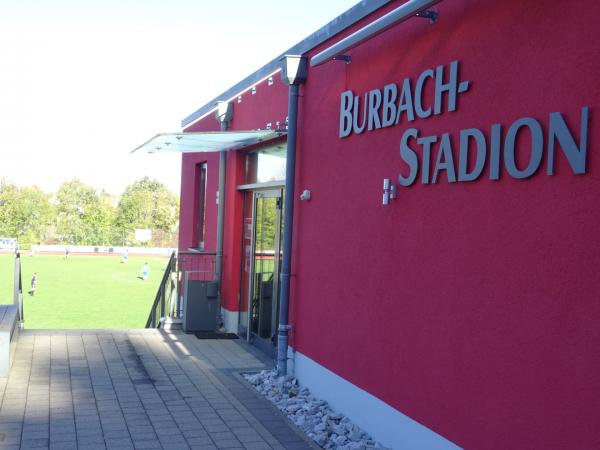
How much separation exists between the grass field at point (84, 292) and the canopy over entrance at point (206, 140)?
1201 centimetres

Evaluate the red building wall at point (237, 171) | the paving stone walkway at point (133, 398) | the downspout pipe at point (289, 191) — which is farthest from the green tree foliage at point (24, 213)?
the downspout pipe at point (289, 191)

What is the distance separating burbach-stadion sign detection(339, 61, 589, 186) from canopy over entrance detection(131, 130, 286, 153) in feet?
7.23

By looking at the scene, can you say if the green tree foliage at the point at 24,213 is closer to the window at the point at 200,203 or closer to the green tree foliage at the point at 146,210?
the green tree foliage at the point at 146,210

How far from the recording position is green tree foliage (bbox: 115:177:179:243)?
203 feet

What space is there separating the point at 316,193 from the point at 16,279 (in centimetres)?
489

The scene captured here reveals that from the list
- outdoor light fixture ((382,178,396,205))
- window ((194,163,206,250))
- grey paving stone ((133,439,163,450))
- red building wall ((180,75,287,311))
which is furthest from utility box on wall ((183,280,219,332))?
outdoor light fixture ((382,178,396,205))

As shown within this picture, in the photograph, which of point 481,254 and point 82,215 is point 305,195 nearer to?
point 481,254

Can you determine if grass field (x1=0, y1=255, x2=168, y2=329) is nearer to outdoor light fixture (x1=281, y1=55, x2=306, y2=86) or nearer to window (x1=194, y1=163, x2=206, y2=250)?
window (x1=194, y1=163, x2=206, y2=250)

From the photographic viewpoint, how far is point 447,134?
14.9ft

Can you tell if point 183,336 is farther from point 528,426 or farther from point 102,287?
point 102,287

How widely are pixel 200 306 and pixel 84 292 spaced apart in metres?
19.6

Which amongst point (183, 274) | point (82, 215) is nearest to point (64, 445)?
point (183, 274)

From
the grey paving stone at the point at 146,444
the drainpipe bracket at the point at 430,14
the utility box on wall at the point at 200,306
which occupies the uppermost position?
the drainpipe bracket at the point at 430,14

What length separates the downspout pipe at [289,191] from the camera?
24.1ft
